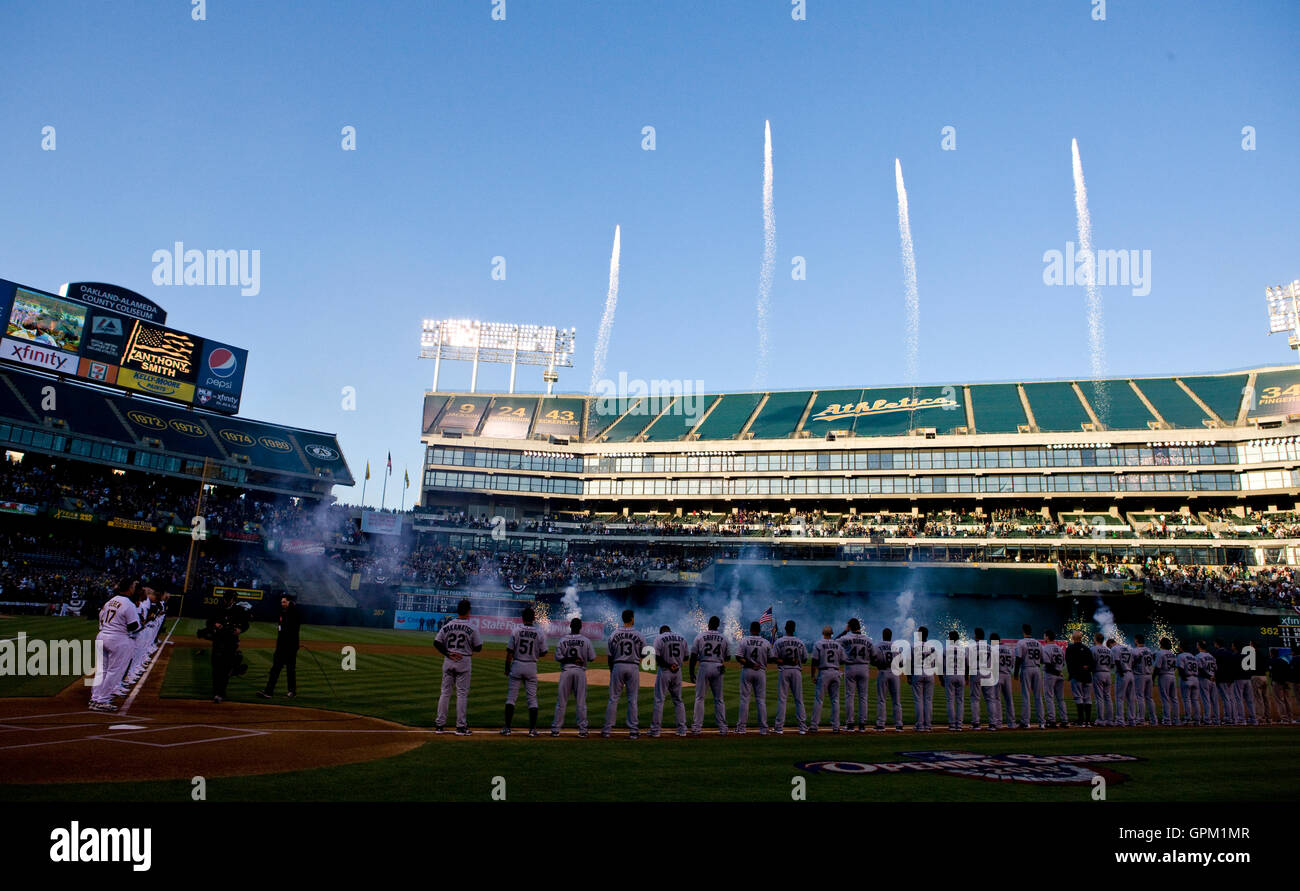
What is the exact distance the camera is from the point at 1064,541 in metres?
55.6

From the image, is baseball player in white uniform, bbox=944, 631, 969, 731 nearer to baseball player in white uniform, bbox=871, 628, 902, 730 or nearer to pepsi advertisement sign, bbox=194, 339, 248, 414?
baseball player in white uniform, bbox=871, 628, 902, 730

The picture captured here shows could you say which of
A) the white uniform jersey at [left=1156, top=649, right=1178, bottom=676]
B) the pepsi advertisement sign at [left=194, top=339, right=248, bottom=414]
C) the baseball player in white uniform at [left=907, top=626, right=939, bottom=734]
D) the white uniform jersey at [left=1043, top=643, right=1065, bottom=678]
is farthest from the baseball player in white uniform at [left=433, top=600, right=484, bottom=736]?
the pepsi advertisement sign at [left=194, top=339, right=248, bottom=414]

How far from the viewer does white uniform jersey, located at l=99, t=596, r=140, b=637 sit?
1377 centimetres

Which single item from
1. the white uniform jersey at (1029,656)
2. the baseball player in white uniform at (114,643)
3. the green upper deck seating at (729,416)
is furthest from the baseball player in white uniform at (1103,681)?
the green upper deck seating at (729,416)

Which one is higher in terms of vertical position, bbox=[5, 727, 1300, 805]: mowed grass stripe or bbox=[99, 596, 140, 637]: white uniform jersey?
bbox=[99, 596, 140, 637]: white uniform jersey

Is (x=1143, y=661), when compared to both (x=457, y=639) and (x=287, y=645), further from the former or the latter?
(x=287, y=645)

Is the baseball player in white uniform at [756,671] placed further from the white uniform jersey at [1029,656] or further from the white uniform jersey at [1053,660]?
the white uniform jersey at [1053,660]

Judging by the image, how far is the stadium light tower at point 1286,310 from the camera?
221ft

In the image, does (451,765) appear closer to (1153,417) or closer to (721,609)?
(721,609)

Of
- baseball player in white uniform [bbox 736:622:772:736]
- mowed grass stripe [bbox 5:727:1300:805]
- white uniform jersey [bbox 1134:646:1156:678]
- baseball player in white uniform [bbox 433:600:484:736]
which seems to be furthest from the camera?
white uniform jersey [bbox 1134:646:1156:678]

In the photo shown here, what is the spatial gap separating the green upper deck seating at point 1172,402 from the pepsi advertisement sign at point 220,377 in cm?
7272

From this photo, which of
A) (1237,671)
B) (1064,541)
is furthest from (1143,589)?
(1237,671)

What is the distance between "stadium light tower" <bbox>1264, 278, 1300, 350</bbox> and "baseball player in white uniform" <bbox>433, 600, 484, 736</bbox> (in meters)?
80.4
